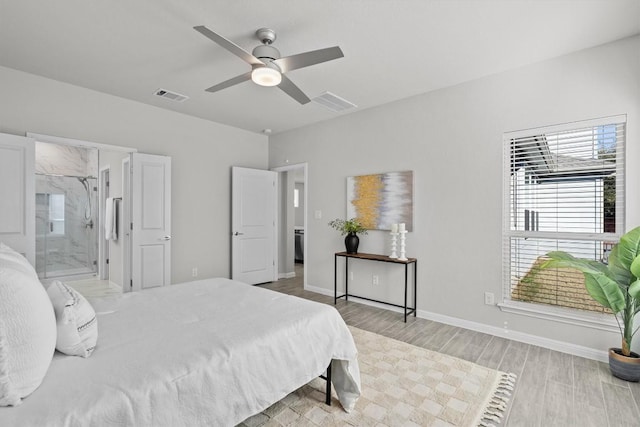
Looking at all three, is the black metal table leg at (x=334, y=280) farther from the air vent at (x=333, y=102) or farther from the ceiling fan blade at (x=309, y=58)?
the ceiling fan blade at (x=309, y=58)

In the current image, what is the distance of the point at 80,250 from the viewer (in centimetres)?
620

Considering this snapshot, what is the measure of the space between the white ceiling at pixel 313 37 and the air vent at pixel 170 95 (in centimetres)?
13

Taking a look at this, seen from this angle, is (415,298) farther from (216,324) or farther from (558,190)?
(216,324)

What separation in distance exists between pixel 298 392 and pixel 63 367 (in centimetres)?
142

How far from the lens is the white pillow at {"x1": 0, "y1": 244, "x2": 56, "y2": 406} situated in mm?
1007

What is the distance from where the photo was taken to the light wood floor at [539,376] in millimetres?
1948

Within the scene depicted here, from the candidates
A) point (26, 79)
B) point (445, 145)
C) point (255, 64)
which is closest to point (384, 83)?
point (445, 145)

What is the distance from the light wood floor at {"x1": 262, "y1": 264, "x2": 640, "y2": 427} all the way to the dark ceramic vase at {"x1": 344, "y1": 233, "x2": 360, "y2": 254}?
0.87 meters

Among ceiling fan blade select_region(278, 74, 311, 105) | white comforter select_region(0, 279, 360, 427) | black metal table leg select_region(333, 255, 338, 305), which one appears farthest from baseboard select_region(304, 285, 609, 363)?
ceiling fan blade select_region(278, 74, 311, 105)

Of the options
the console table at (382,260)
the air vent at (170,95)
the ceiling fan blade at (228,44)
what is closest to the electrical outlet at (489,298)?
the console table at (382,260)

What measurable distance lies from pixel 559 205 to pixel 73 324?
3.76m

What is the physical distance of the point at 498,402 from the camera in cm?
208

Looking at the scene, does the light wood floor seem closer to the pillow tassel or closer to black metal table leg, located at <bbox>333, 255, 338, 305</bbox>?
black metal table leg, located at <bbox>333, 255, 338, 305</bbox>

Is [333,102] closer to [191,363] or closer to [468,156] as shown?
[468,156]
